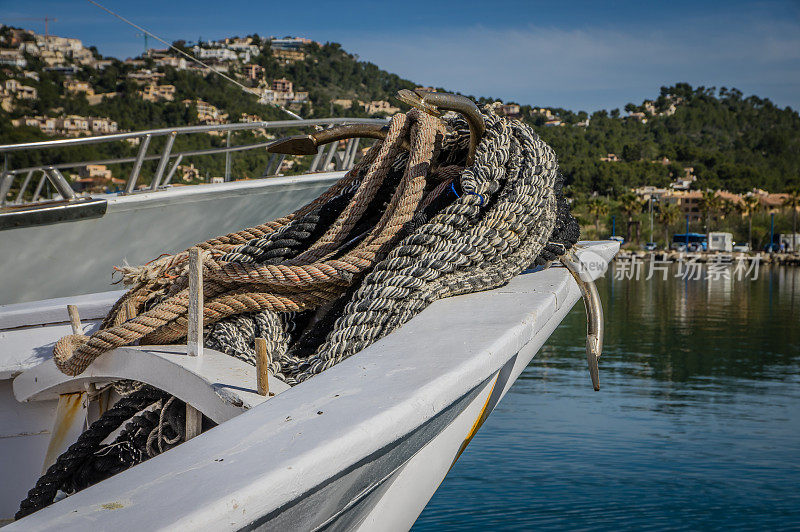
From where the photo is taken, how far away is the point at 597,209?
72188mm

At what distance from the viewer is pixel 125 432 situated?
1771mm

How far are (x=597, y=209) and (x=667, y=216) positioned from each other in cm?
827

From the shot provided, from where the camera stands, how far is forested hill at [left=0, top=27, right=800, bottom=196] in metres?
19.9

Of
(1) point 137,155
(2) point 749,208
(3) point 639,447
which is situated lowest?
(3) point 639,447

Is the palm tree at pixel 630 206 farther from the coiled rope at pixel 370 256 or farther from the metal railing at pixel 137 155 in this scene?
the coiled rope at pixel 370 256

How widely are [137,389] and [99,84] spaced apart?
1143 inches

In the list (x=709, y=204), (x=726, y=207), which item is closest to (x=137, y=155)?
(x=709, y=204)

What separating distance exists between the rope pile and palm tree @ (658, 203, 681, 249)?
75998 millimetres

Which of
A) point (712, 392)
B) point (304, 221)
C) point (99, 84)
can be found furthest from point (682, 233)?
point (304, 221)

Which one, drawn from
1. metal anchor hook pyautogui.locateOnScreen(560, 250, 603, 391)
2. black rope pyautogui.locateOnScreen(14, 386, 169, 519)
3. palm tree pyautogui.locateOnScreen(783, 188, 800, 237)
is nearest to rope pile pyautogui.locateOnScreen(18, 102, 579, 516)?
black rope pyautogui.locateOnScreen(14, 386, 169, 519)

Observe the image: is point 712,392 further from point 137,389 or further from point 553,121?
point 553,121

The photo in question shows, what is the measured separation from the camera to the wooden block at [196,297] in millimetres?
1548

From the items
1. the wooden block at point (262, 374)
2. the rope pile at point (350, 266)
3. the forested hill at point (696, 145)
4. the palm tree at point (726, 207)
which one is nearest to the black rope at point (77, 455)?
the rope pile at point (350, 266)

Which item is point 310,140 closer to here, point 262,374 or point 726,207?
point 262,374
